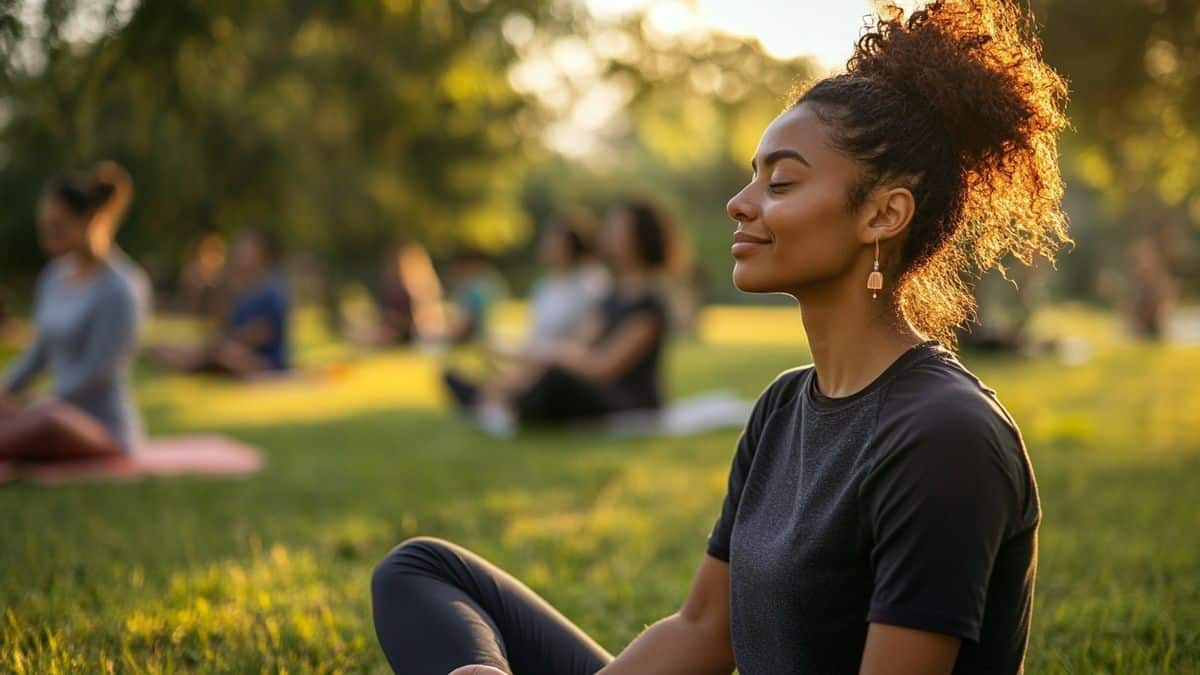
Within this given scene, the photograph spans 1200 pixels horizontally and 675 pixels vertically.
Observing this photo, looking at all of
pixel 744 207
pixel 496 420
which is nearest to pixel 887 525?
pixel 744 207

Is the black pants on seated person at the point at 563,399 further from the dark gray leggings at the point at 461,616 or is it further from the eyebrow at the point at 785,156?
the eyebrow at the point at 785,156

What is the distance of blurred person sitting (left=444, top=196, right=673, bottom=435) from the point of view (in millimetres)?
8391

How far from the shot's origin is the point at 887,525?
65.7 inches

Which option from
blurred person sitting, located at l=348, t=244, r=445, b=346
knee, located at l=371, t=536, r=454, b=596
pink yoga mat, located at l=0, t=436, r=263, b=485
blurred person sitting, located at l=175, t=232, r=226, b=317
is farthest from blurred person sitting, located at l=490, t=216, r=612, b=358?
blurred person sitting, located at l=348, t=244, r=445, b=346

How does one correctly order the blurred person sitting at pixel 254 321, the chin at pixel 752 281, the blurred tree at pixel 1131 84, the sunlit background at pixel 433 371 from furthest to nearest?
the blurred person sitting at pixel 254 321, the blurred tree at pixel 1131 84, the sunlit background at pixel 433 371, the chin at pixel 752 281

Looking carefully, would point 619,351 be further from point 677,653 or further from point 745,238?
point 745,238

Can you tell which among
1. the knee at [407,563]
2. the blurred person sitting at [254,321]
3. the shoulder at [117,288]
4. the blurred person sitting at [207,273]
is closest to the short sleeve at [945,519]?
the knee at [407,563]

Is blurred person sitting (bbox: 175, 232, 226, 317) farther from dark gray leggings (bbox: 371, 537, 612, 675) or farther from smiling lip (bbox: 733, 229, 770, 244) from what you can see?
smiling lip (bbox: 733, 229, 770, 244)

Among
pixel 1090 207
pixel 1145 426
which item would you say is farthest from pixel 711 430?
pixel 1090 207

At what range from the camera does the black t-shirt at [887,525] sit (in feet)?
5.27

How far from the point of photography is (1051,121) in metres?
1.98

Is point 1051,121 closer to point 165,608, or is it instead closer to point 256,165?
point 165,608

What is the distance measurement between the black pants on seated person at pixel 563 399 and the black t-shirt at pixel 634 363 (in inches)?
2.6

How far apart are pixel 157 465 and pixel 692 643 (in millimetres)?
5311
